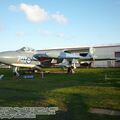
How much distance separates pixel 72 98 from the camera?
12.2 meters

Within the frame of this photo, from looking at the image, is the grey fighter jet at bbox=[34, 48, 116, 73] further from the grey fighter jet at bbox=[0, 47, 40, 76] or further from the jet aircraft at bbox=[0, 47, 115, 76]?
the grey fighter jet at bbox=[0, 47, 40, 76]

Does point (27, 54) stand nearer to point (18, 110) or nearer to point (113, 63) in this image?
point (18, 110)

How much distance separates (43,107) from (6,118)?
80.3 inches

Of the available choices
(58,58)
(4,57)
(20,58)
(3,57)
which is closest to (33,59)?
(20,58)

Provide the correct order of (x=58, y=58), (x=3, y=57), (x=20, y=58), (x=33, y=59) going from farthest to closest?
(x=58, y=58), (x=33, y=59), (x=20, y=58), (x=3, y=57)

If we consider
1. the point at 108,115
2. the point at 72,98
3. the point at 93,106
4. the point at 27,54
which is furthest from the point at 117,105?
the point at 27,54

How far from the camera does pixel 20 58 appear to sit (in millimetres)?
28562

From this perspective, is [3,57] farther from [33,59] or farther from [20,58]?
[33,59]

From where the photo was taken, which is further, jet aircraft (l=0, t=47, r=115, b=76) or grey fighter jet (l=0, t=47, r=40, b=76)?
jet aircraft (l=0, t=47, r=115, b=76)

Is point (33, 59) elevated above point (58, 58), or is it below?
below

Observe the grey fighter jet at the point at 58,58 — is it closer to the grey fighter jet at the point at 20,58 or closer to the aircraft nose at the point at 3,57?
the grey fighter jet at the point at 20,58

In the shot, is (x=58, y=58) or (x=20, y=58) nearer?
(x=20, y=58)

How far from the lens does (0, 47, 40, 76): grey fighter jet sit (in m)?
26.9

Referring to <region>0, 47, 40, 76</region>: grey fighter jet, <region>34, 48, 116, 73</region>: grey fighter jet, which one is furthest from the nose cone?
<region>34, 48, 116, 73</region>: grey fighter jet
